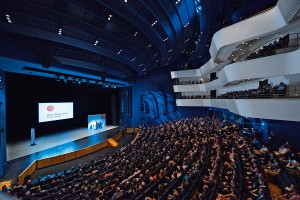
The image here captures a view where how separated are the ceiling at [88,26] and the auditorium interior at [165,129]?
0.20 ft

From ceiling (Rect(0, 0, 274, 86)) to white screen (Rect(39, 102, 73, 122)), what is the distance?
5678 millimetres

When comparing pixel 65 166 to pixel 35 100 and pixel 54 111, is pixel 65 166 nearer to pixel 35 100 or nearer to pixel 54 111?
pixel 54 111

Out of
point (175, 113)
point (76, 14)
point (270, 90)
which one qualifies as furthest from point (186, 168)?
point (175, 113)

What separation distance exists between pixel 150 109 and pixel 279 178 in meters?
24.1

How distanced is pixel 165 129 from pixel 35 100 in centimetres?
1509

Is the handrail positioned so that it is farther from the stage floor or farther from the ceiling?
the ceiling

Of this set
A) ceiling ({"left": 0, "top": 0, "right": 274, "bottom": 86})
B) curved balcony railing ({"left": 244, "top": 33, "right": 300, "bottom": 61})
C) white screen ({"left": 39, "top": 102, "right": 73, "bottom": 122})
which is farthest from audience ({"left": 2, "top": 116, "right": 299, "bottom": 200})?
white screen ({"left": 39, "top": 102, "right": 73, "bottom": 122})

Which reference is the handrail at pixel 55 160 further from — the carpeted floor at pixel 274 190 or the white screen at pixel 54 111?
the carpeted floor at pixel 274 190

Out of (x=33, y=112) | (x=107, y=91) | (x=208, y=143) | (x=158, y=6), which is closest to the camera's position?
(x=158, y=6)

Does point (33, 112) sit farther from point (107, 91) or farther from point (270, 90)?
point (270, 90)

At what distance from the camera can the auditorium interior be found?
822cm

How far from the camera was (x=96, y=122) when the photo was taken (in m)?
29.3

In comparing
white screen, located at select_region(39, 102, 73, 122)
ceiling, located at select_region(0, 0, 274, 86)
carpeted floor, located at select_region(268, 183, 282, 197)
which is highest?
ceiling, located at select_region(0, 0, 274, 86)

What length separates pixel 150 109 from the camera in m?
31.5
